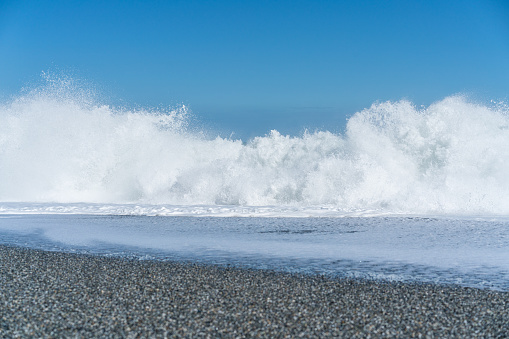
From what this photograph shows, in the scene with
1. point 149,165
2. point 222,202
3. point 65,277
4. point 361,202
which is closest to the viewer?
point 65,277

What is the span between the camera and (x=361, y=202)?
55.1 feet

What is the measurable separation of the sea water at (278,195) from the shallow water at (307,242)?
4 centimetres

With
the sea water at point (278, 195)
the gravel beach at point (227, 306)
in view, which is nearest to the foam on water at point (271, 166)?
the sea water at point (278, 195)

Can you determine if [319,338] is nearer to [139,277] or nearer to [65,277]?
[139,277]

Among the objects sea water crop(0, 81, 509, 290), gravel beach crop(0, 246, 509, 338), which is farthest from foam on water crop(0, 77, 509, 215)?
gravel beach crop(0, 246, 509, 338)

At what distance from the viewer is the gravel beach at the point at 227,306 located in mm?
4027

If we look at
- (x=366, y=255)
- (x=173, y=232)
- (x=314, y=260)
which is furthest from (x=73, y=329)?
(x=173, y=232)

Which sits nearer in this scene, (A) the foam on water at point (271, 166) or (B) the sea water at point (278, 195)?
(B) the sea water at point (278, 195)

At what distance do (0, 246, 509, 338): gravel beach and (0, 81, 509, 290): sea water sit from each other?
3.03ft

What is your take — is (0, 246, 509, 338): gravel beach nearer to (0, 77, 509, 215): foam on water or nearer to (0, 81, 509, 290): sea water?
(0, 81, 509, 290): sea water

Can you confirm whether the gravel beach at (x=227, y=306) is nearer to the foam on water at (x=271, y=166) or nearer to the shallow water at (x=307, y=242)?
the shallow water at (x=307, y=242)

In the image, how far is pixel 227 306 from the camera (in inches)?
187

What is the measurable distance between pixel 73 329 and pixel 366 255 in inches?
201

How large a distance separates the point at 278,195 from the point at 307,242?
951 cm
